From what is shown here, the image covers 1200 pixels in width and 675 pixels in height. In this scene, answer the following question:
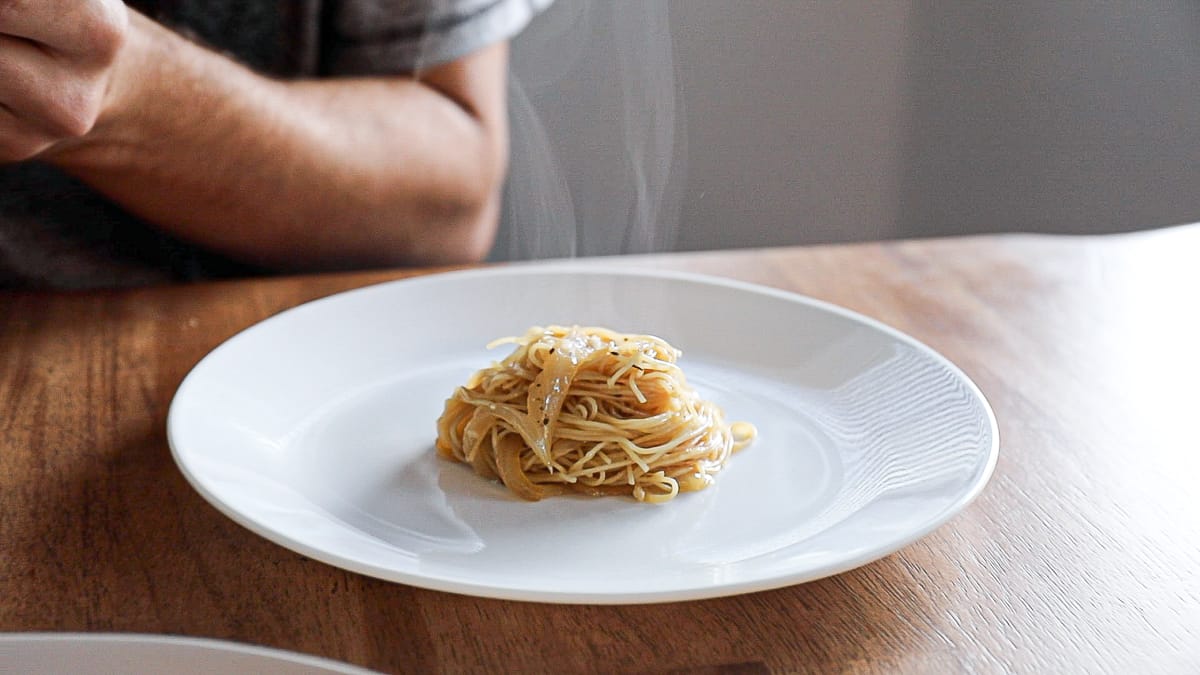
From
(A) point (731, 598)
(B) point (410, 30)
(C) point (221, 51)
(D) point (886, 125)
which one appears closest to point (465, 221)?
(B) point (410, 30)

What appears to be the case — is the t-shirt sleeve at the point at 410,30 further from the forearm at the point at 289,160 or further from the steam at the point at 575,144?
the steam at the point at 575,144

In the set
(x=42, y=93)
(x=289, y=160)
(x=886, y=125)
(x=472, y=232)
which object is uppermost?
(x=42, y=93)

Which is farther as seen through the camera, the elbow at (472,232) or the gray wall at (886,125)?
the gray wall at (886,125)

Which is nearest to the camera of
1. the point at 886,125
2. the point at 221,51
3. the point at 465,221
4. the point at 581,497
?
the point at 581,497

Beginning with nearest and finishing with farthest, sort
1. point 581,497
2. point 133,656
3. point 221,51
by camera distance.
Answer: point 133,656 < point 581,497 < point 221,51

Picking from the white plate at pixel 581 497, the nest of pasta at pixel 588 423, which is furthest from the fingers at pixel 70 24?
the nest of pasta at pixel 588 423

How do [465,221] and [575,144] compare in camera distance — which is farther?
[575,144]

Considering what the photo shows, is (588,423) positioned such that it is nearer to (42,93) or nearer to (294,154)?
(42,93)

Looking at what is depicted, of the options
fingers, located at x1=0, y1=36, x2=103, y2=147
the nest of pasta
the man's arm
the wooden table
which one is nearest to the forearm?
the man's arm
